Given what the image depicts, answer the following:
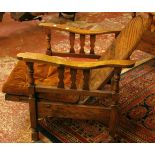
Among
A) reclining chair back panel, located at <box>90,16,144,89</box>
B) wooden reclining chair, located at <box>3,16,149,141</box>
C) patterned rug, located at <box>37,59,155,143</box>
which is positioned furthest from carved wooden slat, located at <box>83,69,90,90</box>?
patterned rug, located at <box>37,59,155,143</box>

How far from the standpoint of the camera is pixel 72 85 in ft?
6.46

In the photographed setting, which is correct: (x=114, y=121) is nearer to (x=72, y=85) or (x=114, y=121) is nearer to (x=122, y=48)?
(x=72, y=85)

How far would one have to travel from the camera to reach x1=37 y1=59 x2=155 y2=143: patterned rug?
2287 mm

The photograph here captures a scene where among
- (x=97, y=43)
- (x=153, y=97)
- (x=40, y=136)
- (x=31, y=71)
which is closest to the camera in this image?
(x=31, y=71)

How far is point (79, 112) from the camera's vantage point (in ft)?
6.88

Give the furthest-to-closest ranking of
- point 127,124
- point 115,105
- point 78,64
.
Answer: point 127,124, point 115,105, point 78,64

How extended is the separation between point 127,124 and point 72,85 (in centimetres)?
74

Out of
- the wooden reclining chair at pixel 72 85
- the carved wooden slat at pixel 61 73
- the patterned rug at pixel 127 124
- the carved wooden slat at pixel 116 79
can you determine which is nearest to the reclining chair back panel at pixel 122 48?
the wooden reclining chair at pixel 72 85

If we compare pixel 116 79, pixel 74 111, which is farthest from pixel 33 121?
pixel 116 79

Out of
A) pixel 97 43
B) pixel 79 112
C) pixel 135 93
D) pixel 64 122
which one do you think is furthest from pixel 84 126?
pixel 97 43

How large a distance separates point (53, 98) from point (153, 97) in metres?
1.12

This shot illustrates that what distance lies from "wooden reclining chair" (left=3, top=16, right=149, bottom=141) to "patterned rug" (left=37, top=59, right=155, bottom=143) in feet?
0.64

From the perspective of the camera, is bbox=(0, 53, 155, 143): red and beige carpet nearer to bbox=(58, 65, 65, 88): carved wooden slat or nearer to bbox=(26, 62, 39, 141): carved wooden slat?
bbox=(26, 62, 39, 141): carved wooden slat

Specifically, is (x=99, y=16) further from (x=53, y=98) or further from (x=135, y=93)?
(x=53, y=98)
